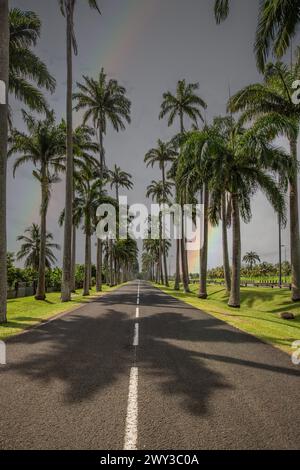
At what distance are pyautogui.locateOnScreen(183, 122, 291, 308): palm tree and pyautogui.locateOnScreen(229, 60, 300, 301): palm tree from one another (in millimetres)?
3166

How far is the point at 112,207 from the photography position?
33969 millimetres

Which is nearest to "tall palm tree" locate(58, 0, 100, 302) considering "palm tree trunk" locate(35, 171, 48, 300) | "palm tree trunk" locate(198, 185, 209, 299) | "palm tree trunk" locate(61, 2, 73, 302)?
"palm tree trunk" locate(61, 2, 73, 302)

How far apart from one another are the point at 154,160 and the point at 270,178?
27.6 metres

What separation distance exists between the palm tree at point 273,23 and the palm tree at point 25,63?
9.69 meters

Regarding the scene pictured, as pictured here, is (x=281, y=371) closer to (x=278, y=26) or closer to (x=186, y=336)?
(x=186, y=336)

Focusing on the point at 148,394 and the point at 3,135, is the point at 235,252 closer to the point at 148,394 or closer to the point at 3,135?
the point at 3,135

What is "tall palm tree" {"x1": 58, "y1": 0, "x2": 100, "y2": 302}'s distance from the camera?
20.9 m

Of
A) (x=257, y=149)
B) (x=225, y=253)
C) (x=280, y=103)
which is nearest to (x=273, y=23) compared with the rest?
(x=257, y=149)

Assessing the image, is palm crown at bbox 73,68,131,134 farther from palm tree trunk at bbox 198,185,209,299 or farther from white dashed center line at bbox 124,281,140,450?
white dashed center line at bbox 124,281,140,450

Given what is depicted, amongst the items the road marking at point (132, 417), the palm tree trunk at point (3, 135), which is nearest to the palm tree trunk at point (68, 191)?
the palm tree trunk at point (3, 135)

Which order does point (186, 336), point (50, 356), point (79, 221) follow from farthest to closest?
point (79, 221)
point (186, 336)
point (50, 356)

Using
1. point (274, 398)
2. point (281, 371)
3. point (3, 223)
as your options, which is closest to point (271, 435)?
point (274, 398)

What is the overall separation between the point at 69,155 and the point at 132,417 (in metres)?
20.0

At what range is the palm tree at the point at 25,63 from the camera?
635 inches
